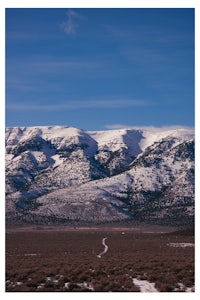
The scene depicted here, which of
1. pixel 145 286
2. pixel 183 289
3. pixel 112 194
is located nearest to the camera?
pixel 183 289

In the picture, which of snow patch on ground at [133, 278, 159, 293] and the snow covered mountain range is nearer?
snow patch on ground at [133, 278, 159, 293]

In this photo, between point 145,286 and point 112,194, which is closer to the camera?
point 145,286

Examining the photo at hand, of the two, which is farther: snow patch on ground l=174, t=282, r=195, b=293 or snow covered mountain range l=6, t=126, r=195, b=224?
snow covered mountain range l=6, t=126, r=195, b=224

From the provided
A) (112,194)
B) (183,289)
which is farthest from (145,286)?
(112,194)

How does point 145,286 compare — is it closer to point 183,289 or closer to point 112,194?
point 183,289

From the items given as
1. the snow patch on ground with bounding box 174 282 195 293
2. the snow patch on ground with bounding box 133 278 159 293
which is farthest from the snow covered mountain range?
the snow patch on ground with bounding box 174 282 195 293

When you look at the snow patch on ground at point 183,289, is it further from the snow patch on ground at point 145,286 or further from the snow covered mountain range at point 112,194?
Result: the snow covered mountain range at point 112,194

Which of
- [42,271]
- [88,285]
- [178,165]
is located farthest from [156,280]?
[178,165]

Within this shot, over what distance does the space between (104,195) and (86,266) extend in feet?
414

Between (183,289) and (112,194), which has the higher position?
(183,289)

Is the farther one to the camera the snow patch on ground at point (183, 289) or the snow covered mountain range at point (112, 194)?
the snow covered mountain range at point (112, 194)

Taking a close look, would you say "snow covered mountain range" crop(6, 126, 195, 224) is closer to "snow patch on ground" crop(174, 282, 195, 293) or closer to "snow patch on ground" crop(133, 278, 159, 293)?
"snow patch on ground" crop(133, 278, 159, 293)

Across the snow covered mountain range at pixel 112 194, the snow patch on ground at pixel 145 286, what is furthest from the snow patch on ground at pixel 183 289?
the snow covered mountain range at pixel 112 194
